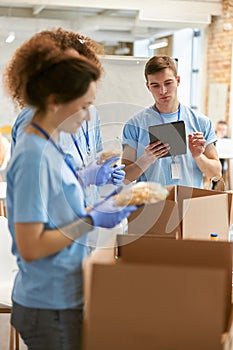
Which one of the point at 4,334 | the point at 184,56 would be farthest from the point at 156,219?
the point at 184,56

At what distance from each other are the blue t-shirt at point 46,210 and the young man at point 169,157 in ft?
3.70

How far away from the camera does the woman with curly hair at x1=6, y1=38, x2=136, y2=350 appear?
4.74 feet

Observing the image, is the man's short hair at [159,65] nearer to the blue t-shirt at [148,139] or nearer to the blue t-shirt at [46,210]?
the blue t-shirt at [148,139]

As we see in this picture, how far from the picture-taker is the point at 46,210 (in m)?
1.46

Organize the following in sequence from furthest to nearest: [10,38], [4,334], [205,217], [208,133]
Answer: [10,38]
[4,334]
[208,133]
[205,217]

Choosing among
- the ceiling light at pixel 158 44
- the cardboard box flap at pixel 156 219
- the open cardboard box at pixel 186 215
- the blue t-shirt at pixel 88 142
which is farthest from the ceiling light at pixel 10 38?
the cardboard box flap at pixel 156 219

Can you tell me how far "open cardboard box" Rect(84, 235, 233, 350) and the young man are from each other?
4.22 feet

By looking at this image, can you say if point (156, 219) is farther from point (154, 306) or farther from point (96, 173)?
point (154, 306)

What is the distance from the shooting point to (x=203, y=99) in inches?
406

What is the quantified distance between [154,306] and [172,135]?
1296 millimetres

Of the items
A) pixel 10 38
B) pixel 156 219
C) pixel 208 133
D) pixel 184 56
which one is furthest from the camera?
pixel 184 56

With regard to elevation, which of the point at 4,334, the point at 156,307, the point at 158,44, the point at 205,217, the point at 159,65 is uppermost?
the point at 158,44

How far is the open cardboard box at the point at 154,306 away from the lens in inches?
53.1

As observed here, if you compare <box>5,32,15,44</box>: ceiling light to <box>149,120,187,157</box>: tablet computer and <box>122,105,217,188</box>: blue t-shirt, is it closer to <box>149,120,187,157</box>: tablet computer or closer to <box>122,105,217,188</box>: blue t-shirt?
<box>122,105,217,188</box>: blue t-shirt
